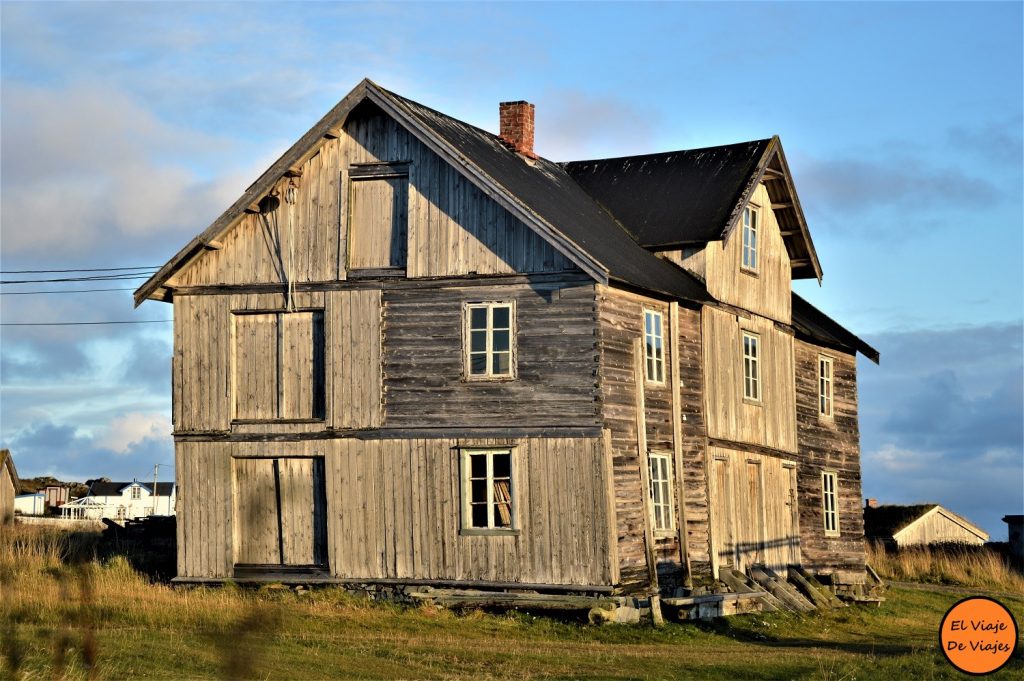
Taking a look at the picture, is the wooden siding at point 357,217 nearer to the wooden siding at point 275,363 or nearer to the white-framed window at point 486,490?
the wooden siding at point 275,363

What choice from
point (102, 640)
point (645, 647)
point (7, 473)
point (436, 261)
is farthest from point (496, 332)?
point (7, 473)

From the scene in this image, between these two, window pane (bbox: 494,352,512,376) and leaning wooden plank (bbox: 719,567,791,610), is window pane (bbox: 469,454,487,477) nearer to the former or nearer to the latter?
window pane (bbox: 494,352,512,376)

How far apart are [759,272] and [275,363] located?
1202cm

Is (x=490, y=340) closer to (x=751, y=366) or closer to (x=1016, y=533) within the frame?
(x=751, y=366)

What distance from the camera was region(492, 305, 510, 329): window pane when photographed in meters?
27.1

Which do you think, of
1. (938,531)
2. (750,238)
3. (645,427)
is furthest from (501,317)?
(938,531)

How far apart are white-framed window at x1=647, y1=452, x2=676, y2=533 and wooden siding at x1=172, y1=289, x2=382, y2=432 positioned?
5.64 metres

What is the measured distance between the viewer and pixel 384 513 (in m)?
27.7

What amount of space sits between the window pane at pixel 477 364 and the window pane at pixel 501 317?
0.64 meters

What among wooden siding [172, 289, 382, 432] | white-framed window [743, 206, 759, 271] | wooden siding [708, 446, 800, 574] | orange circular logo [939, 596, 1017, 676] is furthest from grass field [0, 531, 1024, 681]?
white-framed window [743, 206, 759, 271]

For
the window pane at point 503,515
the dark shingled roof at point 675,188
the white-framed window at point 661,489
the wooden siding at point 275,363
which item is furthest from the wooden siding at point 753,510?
the wooden siding at point 275,363

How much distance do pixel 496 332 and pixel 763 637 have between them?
7617 millimetres

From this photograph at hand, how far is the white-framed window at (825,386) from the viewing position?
125 feet

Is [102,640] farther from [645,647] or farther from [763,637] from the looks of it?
[763,637]
